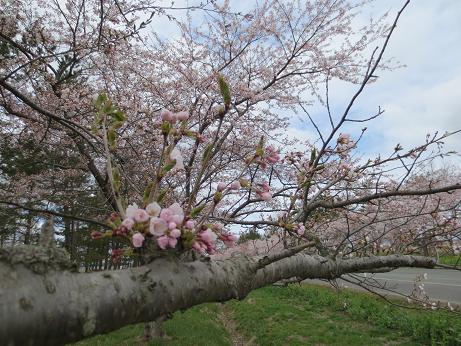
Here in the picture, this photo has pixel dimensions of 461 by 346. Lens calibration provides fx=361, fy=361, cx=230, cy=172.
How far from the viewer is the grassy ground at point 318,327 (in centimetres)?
809

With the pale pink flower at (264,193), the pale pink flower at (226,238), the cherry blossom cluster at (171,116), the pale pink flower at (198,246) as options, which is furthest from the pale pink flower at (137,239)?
the pale pink flower at (264,193)

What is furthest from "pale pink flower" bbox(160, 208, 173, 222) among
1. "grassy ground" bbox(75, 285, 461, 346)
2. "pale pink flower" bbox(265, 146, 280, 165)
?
"grassy ground" bbox(75, 285, 461, 346)

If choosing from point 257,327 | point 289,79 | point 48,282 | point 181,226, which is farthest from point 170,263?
point 257,327

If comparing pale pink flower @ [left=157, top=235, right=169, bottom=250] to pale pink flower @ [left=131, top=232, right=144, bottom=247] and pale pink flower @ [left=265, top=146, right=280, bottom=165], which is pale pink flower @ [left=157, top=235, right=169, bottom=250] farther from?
pale pink flower @ [left=265, top=146, right=280, bottom=165]

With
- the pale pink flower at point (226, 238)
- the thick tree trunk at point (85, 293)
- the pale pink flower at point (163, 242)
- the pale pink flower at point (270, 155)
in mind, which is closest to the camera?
the thick tree trunk at point (85, 293)

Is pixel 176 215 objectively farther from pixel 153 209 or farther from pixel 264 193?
pixel 264 193

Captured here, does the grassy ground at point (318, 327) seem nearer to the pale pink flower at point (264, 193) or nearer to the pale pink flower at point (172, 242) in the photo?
the pale pink flower at point (264, 193)

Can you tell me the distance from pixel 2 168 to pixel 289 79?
13.1 m

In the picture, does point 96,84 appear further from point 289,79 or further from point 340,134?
point 340,134

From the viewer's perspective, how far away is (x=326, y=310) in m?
13.0

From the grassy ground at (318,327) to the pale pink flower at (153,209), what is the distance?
7945mm

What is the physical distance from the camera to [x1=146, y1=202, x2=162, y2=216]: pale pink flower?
40.0 inches

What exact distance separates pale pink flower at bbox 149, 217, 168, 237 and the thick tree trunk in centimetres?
7

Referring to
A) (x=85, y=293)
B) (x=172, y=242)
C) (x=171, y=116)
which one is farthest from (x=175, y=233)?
(x=171, y=116)
